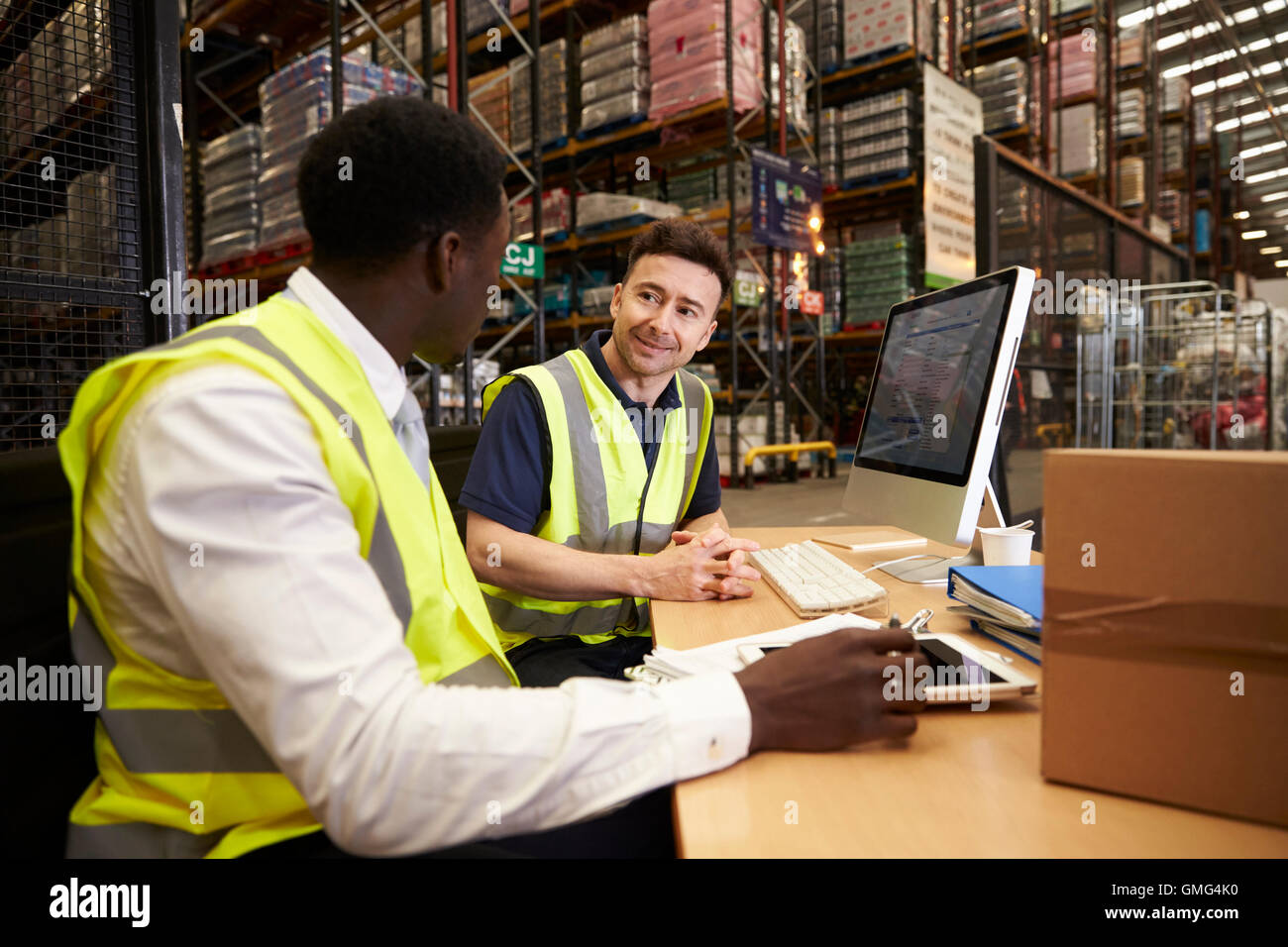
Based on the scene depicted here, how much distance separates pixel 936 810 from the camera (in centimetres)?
69

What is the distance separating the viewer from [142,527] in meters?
0.66

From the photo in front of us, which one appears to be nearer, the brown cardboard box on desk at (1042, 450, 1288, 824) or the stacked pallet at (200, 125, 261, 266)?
the brown cardboard box on desk at (1042, 450, 1288, 824)

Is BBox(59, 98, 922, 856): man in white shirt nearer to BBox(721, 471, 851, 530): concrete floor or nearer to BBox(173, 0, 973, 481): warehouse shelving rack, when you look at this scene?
BBox(721, 471, 851, 530): concrete floor

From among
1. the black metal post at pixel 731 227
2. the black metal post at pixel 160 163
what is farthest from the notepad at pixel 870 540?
the black metal post at pixel 731 227

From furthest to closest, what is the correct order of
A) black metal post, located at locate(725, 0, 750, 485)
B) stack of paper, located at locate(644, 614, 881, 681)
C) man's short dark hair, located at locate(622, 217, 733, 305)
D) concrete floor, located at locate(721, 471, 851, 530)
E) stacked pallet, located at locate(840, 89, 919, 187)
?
stacked pallet, located at locate(840, 89, 919, 187), black metal post, located at locate(725, 0, 750, 485), concrete floor, located at locate(721, 471, 851, 530), man's short dark hair, located at locate(622, 217, 733, 305), stack of paper, located at locate(644, 614, 881, 681)

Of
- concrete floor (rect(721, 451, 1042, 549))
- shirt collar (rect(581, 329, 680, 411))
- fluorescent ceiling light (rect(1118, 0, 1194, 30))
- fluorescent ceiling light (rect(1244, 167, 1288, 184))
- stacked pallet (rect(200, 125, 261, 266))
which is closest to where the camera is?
shirt collar (rect(581, 329, 680, 411))

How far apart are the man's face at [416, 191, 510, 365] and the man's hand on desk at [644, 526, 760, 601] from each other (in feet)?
2.05

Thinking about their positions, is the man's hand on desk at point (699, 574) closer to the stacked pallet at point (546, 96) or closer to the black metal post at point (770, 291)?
the black metal post at point (770, 291)

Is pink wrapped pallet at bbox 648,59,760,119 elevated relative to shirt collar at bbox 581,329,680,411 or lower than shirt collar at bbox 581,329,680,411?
elevated

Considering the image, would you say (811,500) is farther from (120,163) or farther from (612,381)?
(120,163)

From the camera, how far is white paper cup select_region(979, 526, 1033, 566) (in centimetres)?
151

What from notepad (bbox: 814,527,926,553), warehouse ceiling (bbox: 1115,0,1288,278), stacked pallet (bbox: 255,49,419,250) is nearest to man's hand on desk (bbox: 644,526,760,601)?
notepad (bbox: 814,527,926,553)
